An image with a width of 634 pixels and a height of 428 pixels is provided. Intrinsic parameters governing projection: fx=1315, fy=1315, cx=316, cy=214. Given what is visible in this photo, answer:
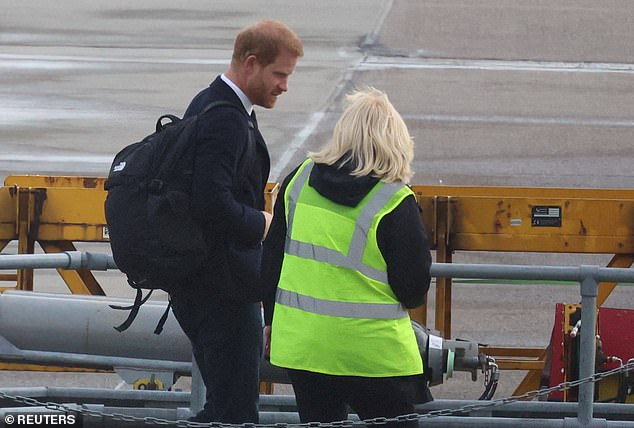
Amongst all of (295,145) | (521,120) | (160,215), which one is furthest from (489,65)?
(160,215)

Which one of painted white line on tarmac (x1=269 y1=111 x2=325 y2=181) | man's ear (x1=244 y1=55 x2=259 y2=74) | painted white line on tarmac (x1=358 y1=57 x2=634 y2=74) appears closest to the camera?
man's ear (x1=244 y1=55 x2=259 y2=74)

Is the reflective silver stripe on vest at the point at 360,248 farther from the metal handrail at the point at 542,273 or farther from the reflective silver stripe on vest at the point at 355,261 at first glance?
the metal handrail at the point at 542,273

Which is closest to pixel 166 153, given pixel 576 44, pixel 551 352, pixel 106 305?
→ pixel 106 305

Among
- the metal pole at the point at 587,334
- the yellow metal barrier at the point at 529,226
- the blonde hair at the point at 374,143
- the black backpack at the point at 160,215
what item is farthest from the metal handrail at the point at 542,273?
the yellow metal barrier at the point at 529,226

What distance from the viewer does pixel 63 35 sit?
75.3 feet

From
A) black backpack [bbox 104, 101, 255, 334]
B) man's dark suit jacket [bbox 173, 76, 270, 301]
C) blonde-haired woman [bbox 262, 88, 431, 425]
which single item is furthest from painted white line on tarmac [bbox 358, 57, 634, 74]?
blonde-haired woman [bbox 262, 88, 431, 425]

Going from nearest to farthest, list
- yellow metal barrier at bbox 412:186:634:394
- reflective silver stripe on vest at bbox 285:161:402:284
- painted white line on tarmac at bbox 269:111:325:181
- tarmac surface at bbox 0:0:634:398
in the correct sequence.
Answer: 1. reflective silver stripe on vest at bbox 285:161:402:284
2. yellow metal barrier at bbox 412:186:634:394
3. tarmac surface at bbox 0:0:634:398
4. painted white line on tarmac at bbox 269:111:325:181

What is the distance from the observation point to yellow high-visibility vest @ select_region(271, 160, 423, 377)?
431cm

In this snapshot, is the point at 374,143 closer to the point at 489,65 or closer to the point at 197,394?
the point at 197,394

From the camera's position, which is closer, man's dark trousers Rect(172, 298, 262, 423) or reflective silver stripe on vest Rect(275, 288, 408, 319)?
reflective silver stripe on vest Rect(275, 288, 408, 319)

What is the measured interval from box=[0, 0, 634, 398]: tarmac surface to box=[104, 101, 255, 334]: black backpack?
391cm

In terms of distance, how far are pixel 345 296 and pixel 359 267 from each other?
11cm

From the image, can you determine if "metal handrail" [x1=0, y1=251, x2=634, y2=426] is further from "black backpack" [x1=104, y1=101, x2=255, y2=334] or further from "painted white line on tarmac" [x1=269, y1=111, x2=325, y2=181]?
"painted white line on tarmac" [x1=269, y1=111, x2=325, y2=181]

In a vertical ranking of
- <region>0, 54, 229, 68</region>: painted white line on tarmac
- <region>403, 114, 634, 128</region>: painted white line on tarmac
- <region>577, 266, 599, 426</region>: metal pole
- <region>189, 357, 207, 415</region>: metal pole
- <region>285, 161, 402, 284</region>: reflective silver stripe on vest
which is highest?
<region>0, 54, 229, 68</region>: painted white line on tarmac
